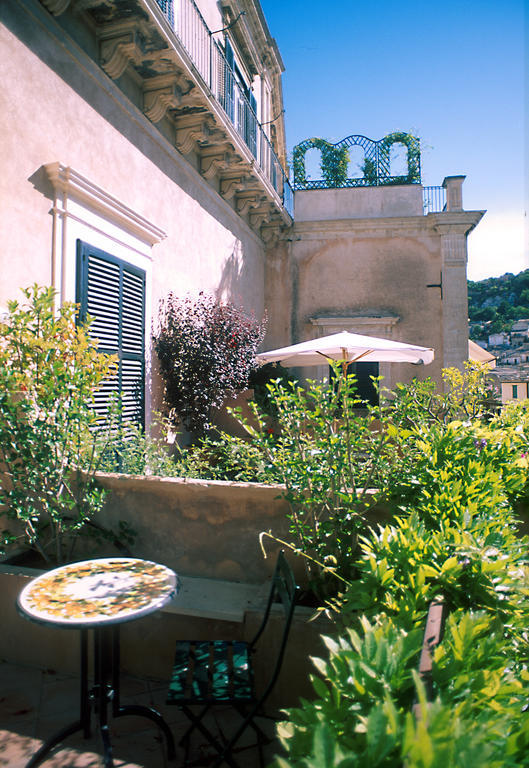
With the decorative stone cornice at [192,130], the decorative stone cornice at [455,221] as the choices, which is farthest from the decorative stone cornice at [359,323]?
the decorative stone cornice at [192,130]

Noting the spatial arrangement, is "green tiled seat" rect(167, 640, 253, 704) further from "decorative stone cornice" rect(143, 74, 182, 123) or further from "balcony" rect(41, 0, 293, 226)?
"decorative stone cornice" rect(143, 74, 182, 123)

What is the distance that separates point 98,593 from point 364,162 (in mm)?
13655

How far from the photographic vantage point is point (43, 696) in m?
2.82

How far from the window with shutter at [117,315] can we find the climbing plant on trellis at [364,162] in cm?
889

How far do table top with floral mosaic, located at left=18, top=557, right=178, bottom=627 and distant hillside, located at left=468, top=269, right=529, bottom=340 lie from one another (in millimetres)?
74890

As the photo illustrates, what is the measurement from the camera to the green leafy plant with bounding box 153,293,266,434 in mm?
6707

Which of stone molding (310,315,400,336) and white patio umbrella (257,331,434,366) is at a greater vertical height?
stone molding (310,315,400,336)

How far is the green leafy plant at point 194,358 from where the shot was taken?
22.0ft

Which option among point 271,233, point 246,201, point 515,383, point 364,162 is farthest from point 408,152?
point 515,383

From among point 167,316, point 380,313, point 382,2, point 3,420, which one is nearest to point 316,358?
point 167,316

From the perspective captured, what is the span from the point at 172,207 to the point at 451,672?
7226 mm

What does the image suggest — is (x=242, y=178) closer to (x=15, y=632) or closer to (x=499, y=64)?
(x=499, y=64)

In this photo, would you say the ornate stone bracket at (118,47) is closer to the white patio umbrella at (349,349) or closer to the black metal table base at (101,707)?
the white patio umbrella at (349,349)

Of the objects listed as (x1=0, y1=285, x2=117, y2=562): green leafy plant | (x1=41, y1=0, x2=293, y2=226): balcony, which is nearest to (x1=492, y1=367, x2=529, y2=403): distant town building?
(x1=41, y1=0, x2=293, y2=226): balcony
